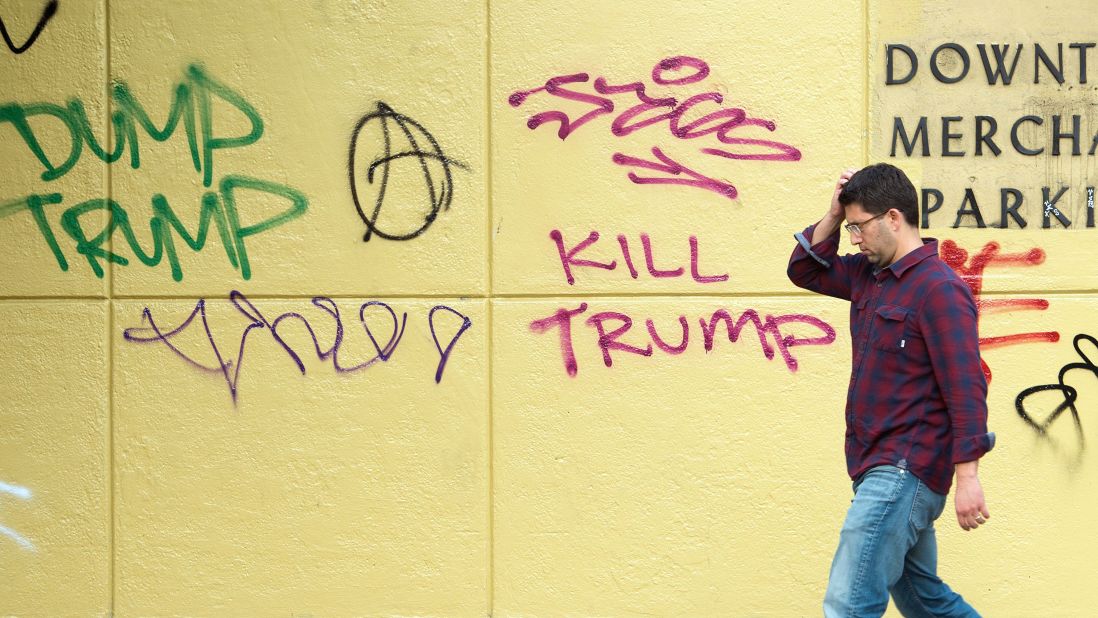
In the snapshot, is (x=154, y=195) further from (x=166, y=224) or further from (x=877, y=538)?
(x=877, y=538)

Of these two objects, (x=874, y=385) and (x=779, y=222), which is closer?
(x=874, y=385)

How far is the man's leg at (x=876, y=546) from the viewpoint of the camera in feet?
11.2

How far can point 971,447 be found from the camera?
3289 mm

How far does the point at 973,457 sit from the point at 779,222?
1.68m

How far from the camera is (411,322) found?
15.9ft

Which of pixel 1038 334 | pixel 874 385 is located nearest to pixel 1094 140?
pixel 1038 334

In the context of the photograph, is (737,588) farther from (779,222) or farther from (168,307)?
(168,307)

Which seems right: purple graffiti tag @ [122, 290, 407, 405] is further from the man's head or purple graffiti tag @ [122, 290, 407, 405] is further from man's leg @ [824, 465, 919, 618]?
man's leg @ [824, 465, 919, 618]

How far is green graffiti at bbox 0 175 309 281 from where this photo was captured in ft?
16.0

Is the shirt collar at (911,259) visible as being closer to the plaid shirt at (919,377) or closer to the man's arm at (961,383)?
the plaid shirt at (919,377)

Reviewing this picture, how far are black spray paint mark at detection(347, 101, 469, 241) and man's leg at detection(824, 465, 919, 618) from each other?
7.00 feet

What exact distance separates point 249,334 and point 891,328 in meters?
2.55

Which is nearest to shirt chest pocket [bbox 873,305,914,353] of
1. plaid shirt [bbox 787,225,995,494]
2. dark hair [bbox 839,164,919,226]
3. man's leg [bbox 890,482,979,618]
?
plaid shirt [bbox 787,225,995,494]

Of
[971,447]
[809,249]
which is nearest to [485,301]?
[809,249]
